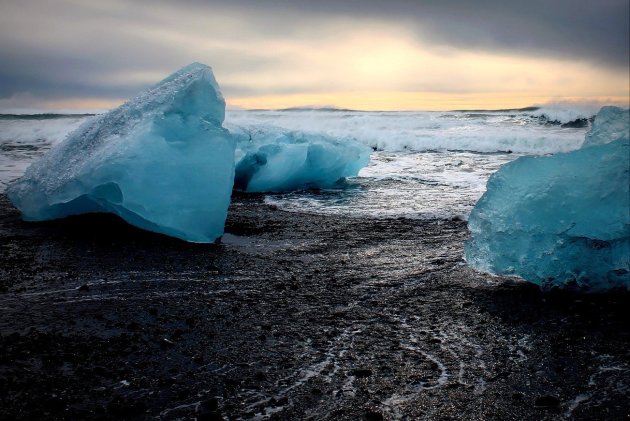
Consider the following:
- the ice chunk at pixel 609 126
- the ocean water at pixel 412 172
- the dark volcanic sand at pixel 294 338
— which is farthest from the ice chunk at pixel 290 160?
the ice chunk at pixel 609 126

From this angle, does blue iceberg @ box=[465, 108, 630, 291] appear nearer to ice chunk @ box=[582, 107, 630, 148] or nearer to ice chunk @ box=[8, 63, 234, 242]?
ice chunk @ box=[582, 107, 630, 148]

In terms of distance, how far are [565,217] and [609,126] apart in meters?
0.93

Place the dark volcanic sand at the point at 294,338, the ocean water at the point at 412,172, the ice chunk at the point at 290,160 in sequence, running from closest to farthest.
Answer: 1. the dark volcanic sand at the point at 294,338
2. the ocean water at the point at 412,172
3. the ice chunk at the point at 290,160

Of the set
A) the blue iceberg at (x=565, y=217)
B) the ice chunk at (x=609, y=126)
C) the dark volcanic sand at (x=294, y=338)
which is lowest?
the dark volcanic sand at (x=294, y=338)

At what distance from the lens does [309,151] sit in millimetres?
9258

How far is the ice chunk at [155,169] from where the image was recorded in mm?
4977

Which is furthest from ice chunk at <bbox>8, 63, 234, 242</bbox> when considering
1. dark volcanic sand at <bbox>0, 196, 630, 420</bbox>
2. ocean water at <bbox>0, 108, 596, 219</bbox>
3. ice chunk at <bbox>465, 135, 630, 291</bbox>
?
ice chunk at <bbox>465, 135, 630, 291</bbox>

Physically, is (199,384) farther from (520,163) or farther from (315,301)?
(520,163)

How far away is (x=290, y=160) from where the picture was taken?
8.91 m

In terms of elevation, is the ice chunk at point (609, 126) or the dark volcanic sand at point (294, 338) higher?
the ice chunk at point (609, 126)

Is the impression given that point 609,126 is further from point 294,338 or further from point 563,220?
point 294,338

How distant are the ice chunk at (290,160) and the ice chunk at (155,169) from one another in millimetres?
3193

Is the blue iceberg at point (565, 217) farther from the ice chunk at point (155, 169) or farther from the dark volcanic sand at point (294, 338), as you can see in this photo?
the ice chunk at point (155, 169)

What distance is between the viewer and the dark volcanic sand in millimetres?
2193
